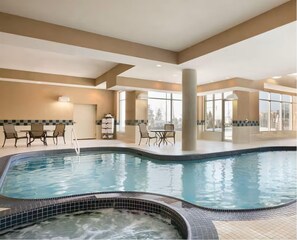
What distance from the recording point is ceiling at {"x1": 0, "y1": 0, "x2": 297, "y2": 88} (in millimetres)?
4047

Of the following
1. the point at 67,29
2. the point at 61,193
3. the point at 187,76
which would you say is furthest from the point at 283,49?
Result: the point at 61,193

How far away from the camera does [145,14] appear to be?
4.37 meters

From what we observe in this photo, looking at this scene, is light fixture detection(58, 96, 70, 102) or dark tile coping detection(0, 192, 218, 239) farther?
light fixture detection(58, 96, 70, 102)

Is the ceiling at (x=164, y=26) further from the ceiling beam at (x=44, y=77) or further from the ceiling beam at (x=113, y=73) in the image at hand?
the ceiling beam at (x=44, y=77)

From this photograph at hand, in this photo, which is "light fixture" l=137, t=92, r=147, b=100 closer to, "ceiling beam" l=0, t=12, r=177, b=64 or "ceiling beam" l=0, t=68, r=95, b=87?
"ceiling beam" l=0, t=68, r=95, b=87

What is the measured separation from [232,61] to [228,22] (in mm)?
2184

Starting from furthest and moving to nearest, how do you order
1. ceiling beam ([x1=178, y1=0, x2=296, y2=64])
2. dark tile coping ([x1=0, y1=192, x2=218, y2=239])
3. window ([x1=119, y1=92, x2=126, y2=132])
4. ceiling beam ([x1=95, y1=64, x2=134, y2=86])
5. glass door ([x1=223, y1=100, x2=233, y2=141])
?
window ([x1=119, y1=92, x2=126, y2=132]) → glass door ([x1=223, y1=100, x2=233, y2=141]) → ceiling beam ([x1=95, y1=64, x2=134, y2=86]) → ceiling beam ([x1=178, y1=0, x2=296, y2=64]) → dark tile coping ([x1=0, y1=192, x2=218, y2=239])

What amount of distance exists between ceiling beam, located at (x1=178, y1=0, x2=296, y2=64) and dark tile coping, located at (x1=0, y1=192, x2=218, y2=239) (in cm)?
371

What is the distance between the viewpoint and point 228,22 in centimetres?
469

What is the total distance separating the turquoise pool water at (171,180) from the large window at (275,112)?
249 inches

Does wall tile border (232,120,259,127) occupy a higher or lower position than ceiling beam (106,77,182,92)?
lower

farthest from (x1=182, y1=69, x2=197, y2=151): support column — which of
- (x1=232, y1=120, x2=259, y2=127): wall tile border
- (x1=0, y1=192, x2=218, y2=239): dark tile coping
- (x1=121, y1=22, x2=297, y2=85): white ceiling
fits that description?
(x1=0, y1=192, x2=218, y2=239): dark tile coping

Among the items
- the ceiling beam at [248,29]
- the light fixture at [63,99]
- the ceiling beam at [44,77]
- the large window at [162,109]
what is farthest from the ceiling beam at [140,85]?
the ceiling beam at [248,29]

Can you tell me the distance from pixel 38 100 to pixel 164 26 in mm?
7948
